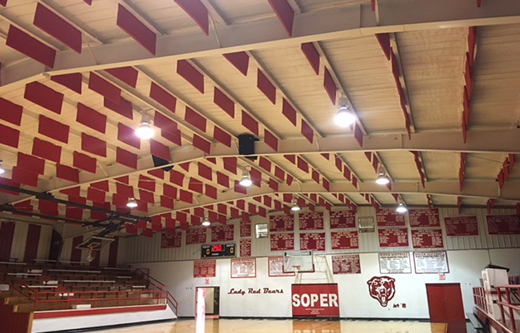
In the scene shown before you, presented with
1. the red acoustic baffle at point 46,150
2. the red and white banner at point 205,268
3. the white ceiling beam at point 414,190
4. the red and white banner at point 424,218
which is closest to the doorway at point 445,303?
the red and white banner at point 424,218

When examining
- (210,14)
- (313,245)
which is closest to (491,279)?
(210,14)

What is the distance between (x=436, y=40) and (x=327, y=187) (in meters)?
8.89

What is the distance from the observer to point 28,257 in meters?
19.5

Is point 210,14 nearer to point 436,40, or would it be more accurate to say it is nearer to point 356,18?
point 356,18

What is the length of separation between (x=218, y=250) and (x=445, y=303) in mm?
11091

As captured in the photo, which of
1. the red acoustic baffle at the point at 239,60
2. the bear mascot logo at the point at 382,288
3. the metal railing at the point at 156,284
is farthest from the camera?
the metal railing at the point at 156,284

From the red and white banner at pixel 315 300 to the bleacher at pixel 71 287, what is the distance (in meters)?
6.54

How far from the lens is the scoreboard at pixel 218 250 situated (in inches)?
830

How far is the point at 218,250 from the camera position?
21359 millimetres

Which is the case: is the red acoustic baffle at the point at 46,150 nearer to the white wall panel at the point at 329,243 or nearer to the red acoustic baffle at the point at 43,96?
the red acoustic baffle at the point at 43,96

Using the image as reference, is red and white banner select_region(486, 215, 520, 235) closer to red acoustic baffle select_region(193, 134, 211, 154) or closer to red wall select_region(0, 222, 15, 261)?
red acoustic baffle select_region(193, 134, 211, 154)

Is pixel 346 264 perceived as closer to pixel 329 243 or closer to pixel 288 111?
pixel 329 243

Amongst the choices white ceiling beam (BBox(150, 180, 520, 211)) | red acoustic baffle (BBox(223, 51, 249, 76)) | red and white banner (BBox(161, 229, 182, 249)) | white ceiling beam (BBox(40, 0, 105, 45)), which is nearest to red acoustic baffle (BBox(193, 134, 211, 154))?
red acoustic baffle (BBox(223, 51, 249, 76))

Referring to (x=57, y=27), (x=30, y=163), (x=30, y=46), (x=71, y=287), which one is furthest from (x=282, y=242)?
(x=57, y=27)
